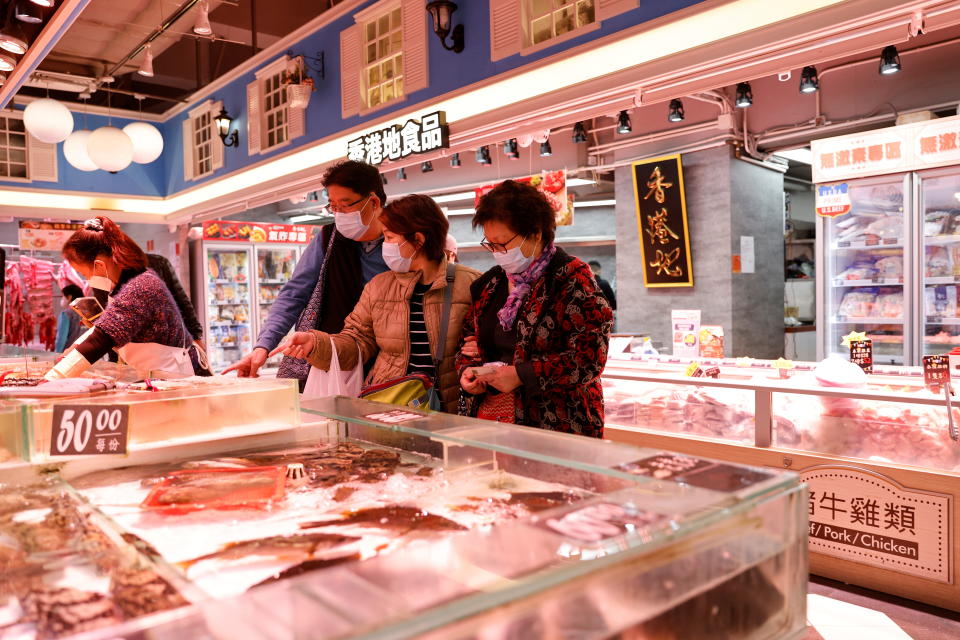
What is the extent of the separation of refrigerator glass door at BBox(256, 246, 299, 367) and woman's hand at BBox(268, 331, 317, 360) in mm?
7681

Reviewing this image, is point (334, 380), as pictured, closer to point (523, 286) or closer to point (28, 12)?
point (523, 286)

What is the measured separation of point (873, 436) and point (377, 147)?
4.74 meters

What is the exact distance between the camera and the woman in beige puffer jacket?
2695 millimetres

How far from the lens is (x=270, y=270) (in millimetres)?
10109

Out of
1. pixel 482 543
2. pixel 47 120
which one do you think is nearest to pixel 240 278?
pixel 47 120

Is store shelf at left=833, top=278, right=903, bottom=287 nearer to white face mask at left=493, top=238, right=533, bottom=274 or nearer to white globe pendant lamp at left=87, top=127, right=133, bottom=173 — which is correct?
white face mask at left=493, top=238, right=533, bottom=274

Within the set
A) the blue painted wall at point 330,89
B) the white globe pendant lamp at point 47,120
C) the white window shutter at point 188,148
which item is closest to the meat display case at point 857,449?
the blue painted wall at point 330,89

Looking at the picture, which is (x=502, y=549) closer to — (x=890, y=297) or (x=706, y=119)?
(x=890, y=297)

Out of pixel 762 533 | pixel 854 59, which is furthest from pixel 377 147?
pixel 762 533

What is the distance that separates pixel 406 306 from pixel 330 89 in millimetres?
5582

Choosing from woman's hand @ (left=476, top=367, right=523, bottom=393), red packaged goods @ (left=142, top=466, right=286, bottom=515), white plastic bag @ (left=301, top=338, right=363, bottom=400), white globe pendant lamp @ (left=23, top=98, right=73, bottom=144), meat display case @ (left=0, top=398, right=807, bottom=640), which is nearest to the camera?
meat display case @ (left=0, top=398, right=807, bottom=640)

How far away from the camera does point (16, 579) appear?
1.07m

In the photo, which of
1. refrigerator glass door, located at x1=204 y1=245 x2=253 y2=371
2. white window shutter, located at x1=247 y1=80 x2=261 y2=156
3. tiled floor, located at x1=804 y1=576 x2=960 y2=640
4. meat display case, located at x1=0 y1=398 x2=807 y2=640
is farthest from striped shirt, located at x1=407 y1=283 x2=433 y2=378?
refrigerator glass door, located at x1=204 y1=245 x2=253 y2=371

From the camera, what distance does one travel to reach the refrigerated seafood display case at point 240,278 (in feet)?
Result: 31.5
